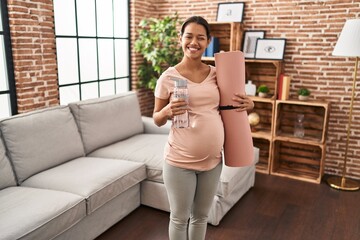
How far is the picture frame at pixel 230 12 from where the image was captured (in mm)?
4164

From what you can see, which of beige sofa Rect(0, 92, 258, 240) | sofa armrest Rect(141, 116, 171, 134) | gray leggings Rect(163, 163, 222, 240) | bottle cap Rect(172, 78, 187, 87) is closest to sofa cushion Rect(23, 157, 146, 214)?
beige sofa Rect(0, 92, 258, 240)

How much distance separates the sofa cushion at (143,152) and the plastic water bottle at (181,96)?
127cm

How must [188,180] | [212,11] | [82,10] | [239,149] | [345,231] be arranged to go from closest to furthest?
[188,180], [239,149], [345,231], [82,10], [212,11]

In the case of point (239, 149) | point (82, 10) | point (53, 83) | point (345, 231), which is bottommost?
point (345, 231)

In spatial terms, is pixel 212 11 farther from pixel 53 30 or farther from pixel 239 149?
pixel 239 149

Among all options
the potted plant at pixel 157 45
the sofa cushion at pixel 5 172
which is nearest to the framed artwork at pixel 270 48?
the potted plant at pixel 157 45

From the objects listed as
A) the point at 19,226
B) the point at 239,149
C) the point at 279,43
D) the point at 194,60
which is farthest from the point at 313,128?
the point at 19,226

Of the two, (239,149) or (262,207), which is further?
(262,207)

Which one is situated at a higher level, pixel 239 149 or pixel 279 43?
pixel 279 43

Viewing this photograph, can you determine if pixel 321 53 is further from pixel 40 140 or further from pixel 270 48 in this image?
pixel 40 140

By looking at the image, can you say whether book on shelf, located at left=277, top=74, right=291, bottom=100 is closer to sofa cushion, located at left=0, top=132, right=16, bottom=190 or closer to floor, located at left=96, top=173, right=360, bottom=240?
floor, located at left=96, top=173, right=360, bottom=240

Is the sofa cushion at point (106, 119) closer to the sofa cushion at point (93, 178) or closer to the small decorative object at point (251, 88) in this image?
the sofa cushion at point (93, 178)

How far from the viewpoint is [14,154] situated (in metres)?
2.51

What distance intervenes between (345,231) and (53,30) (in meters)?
3.13
